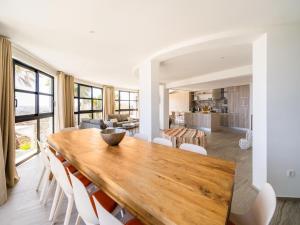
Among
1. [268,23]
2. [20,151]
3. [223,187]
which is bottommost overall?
[20,151]

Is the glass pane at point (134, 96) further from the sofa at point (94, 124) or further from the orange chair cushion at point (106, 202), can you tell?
→ the orange chair cushion at point (106, 202)

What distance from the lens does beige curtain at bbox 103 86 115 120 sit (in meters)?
8.12

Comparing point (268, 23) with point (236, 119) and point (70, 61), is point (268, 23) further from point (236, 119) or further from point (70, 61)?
point (236, 119)

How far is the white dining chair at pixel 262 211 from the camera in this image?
0.84 m

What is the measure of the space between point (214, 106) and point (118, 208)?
886 centimetres

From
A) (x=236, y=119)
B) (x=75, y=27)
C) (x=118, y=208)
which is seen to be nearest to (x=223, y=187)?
(x=118, y=208)

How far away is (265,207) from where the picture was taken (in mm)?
912

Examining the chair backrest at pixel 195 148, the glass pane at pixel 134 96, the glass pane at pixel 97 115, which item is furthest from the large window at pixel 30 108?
the glass pane at pixel 134 96

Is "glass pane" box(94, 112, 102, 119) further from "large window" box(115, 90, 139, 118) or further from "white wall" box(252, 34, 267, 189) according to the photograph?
"white wall" box(252, 34, 267, 189)

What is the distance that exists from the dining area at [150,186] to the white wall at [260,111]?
116 centimetres

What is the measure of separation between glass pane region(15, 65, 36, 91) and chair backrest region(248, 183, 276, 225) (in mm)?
4300

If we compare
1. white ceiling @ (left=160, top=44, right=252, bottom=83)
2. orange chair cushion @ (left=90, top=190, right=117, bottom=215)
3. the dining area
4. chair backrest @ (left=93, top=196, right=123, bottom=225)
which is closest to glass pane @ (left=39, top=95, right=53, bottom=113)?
the dining area

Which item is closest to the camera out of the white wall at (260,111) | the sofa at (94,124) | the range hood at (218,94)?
the white wall at (260,111)

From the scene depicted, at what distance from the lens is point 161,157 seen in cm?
147
